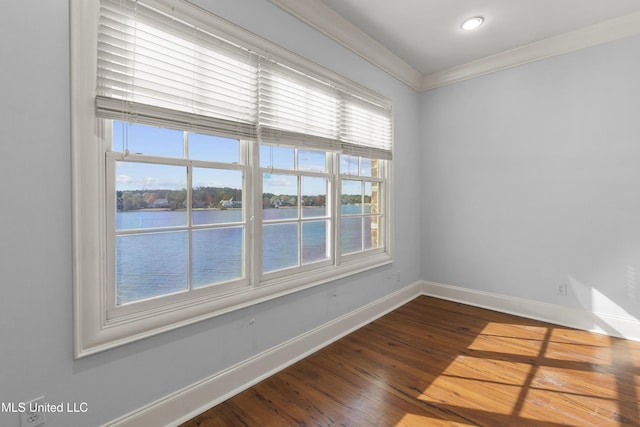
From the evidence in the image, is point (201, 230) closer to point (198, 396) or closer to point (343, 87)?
point (198, 396)

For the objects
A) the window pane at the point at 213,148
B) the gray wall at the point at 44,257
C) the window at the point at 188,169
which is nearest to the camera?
the gray wall at the point at 44,257

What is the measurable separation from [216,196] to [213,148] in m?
0.32

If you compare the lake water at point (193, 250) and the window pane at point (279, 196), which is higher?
the window pane at point (279, 196)

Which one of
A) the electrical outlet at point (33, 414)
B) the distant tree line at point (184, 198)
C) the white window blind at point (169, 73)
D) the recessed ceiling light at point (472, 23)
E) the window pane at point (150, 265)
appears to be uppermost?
the recessed ceiling light at point (472, 23)

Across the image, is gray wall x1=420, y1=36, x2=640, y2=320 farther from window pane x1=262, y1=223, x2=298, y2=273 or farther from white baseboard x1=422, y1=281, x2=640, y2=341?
window pane x1=262, y1=223, x2=298, y2=273

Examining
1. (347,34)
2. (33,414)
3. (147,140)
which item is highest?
(347,34)

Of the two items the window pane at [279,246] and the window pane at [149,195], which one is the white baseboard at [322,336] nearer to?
the window pane at [279,246]

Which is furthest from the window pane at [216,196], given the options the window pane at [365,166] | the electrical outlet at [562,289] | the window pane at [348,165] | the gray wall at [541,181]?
the electrical outlet at [562,289]

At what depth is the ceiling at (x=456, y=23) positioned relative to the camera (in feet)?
8.27

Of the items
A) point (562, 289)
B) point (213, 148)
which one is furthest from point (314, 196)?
point (562, 289)

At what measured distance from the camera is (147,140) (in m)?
1.68

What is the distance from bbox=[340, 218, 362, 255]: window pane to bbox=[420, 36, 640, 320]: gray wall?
1.38m

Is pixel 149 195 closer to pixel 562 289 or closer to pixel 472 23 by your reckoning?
pixel 472 23

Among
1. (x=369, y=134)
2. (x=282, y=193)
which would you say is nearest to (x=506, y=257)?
(x=369, y=134)
